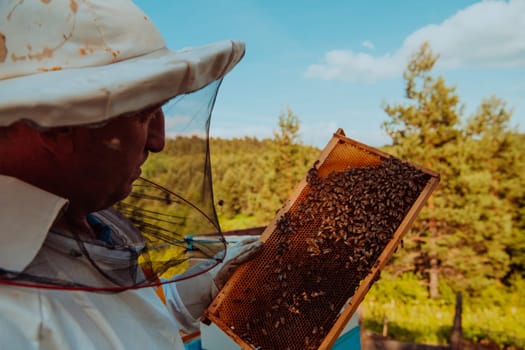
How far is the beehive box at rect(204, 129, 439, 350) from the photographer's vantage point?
2.51 metres

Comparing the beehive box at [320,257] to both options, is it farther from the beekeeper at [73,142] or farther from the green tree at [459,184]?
the green tree at [459,184]

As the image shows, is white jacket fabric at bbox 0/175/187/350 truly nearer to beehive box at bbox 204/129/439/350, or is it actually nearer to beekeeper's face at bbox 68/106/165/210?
beekeeper's face at bbox 68/106/165/210

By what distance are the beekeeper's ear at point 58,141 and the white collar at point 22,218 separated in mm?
126

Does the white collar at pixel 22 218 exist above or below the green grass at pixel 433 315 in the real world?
above

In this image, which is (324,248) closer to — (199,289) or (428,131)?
(199,289)

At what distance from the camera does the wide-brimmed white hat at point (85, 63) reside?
A: 95 centimetres

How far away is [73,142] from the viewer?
1162mm

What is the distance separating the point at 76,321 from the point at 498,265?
90.4ft

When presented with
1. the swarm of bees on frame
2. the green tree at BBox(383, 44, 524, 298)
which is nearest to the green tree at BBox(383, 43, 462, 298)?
the green tree at BBox(383, 44, 524, 298)

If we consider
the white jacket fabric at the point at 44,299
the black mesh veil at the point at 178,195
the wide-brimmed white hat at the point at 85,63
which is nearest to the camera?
the wide-brimmed white hat at the point at 85,63

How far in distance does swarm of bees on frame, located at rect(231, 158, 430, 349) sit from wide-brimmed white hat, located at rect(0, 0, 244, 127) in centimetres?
174

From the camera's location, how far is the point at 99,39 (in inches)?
44.8

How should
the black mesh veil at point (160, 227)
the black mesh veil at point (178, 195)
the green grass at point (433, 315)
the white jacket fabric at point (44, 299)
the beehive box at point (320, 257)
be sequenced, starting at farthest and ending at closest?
1. the green grass at point (433, 315)
2. the beehive box at point (320, 257)
3. the black mesh veil at point (178, 195)
4. the black mesh veil at point (160, 227)
5. the white jacket fabric at point (44, 299)

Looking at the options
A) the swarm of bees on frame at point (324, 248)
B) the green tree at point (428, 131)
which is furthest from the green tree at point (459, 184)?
the swarm of bees on frame at point (324, 248)
